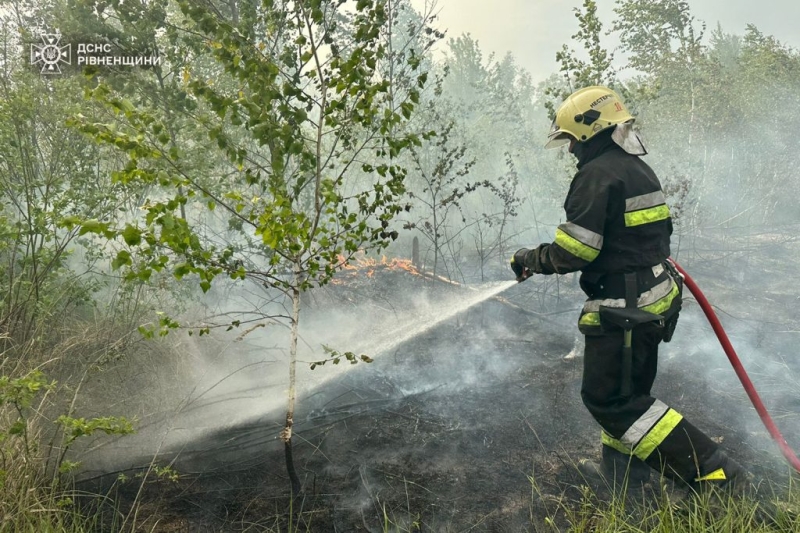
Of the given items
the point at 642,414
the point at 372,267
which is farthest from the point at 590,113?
the point at 372,267

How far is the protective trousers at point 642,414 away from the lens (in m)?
2.68

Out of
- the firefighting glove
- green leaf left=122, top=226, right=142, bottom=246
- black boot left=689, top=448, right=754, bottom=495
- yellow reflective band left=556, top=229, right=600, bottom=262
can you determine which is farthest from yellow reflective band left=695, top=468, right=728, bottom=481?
green leaf left=122, top=226, right=142, bottom=246

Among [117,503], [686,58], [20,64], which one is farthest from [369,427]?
[686,58]

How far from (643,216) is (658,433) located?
123 cm

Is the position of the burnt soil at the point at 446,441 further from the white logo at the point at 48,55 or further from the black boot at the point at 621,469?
the white logo at the point at 48,55

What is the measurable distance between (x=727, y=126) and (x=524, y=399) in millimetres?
18964

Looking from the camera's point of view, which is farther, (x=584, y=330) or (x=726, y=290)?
(x=726, y=290)

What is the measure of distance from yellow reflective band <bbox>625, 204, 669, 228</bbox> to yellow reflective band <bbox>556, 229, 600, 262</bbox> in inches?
10.5

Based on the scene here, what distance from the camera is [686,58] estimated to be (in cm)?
1661

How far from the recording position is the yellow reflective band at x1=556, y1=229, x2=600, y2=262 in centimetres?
274

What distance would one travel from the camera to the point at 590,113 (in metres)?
2.95

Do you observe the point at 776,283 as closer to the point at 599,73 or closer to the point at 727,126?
the point at 599,73

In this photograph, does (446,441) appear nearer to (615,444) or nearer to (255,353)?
(615,444)

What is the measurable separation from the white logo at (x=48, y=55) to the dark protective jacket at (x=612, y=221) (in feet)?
16.3
